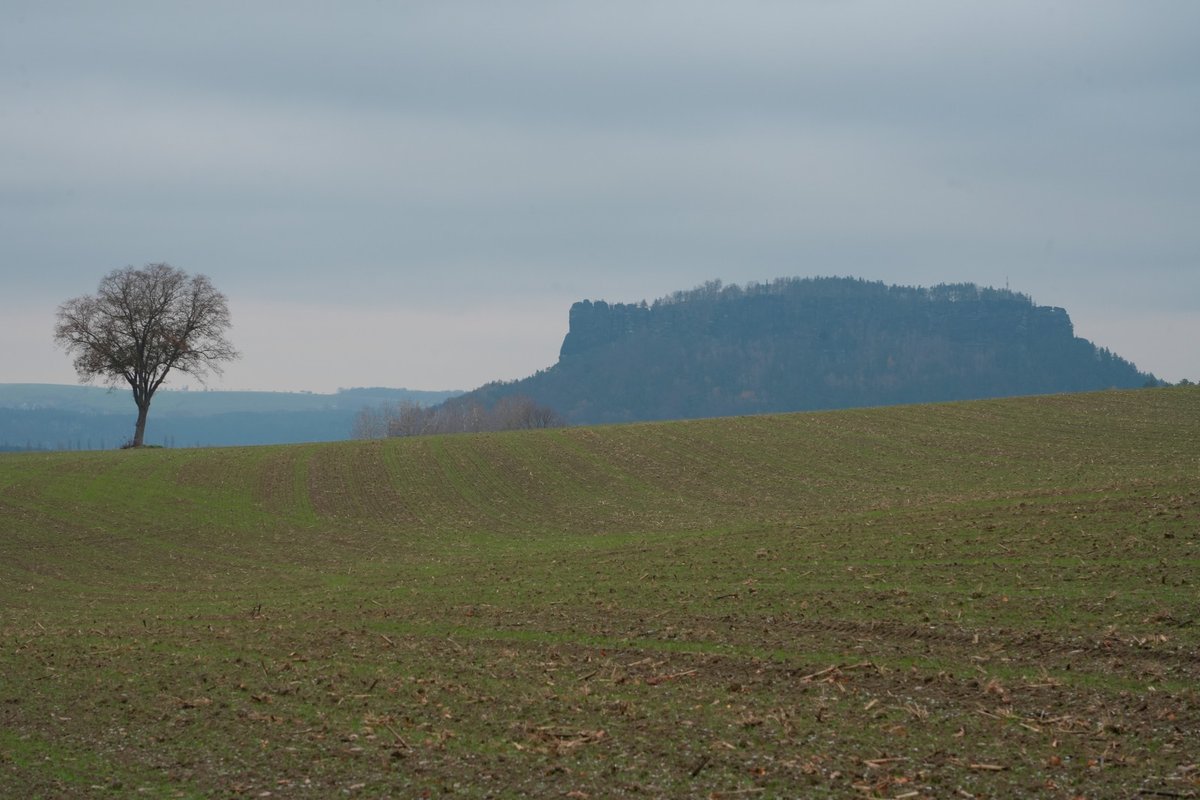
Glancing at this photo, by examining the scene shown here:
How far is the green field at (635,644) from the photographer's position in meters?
11.8

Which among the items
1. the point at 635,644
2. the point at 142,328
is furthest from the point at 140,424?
the point at 635,644

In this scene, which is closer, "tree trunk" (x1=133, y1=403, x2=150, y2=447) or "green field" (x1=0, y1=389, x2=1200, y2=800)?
"green field" (x1=0, y1=389, x2=1200, y2=800)

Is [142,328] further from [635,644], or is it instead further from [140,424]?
[635,644]

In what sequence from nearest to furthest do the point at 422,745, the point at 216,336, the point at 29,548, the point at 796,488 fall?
the point at 422,745 < the point at 29,548 < the point at 796,488 < the point at 216,336

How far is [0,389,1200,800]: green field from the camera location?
11836 millimetres

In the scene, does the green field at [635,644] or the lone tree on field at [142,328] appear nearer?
the green field at [635,644]

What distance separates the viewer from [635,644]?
18.0 metres

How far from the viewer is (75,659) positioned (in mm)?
19062

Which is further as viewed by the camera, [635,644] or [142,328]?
[142,328]

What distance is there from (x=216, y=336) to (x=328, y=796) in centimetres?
6891

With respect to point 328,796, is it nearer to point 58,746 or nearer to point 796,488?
point 58,746

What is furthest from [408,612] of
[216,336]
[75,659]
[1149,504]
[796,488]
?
[216,336]

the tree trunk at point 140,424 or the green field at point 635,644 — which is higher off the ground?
the tree trunk at point 140,424

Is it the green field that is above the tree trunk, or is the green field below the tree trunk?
below
